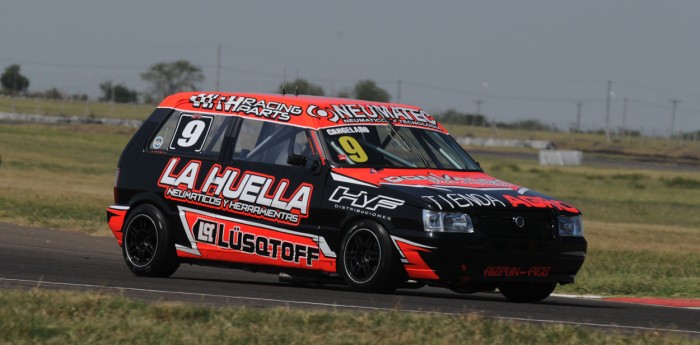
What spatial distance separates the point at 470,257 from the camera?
1003cm

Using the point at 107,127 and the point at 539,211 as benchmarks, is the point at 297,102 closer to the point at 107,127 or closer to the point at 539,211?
the point at 539,211

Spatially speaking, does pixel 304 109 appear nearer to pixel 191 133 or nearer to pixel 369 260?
pixel 191 133

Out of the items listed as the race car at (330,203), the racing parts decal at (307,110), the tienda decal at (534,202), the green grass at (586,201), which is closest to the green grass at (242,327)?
the race car at (330,203)

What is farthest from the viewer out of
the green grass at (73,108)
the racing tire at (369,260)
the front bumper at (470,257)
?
the green grass at (73,108)

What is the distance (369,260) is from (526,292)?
63.2 inches

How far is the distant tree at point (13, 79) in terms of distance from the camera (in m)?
125

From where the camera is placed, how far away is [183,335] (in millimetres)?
7223

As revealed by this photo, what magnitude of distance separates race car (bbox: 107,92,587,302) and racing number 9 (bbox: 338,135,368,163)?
1cm

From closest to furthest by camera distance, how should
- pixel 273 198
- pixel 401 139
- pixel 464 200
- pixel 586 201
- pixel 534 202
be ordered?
pixel 464 200 → pixel 534 202 → pixel 273 198 → pixel 401 139 → pixel 586 201

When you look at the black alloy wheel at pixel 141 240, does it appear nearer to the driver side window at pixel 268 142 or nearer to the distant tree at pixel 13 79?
the driver side window at pixel 268 142

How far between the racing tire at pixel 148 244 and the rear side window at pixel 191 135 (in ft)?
1.97

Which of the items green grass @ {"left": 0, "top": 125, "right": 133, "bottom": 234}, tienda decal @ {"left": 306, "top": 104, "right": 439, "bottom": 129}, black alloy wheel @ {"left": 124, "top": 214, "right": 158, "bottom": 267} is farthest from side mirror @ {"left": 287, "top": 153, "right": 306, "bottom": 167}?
green grass @ {"left": 0, "top": 125, "right": 133, "bottom": 234}

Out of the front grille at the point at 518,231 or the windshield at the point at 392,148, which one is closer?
the front grille at the point at 518,231

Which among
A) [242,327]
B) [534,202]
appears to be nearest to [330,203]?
[534,202]
